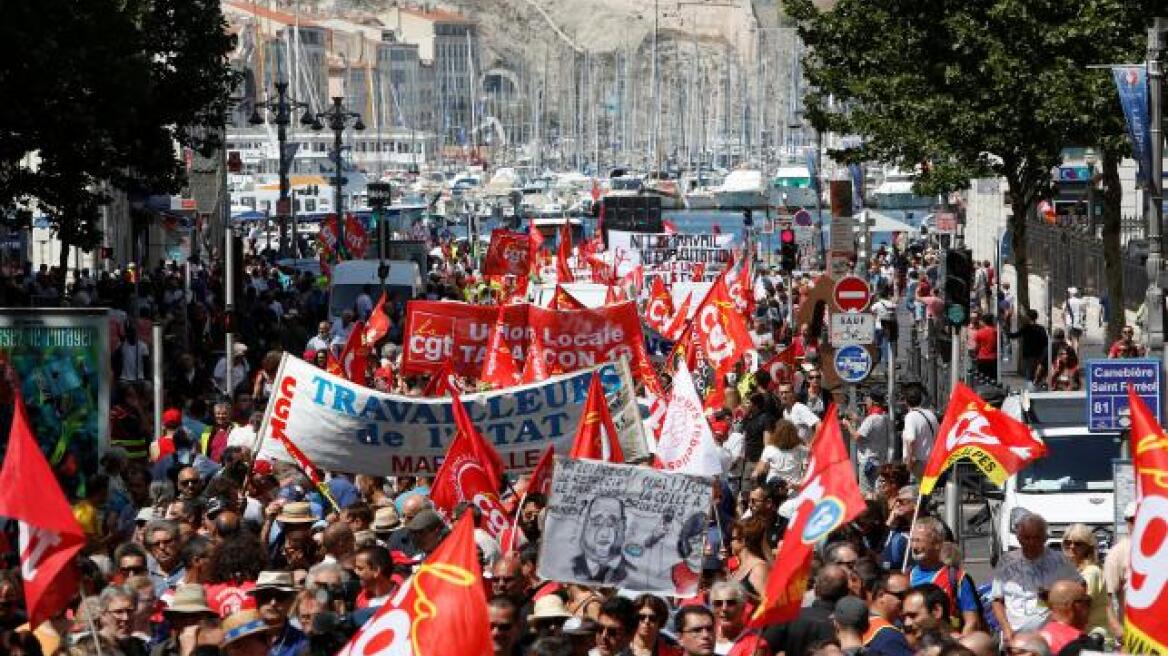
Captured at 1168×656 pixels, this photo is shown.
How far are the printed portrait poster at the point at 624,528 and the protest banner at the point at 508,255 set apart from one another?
119 feet

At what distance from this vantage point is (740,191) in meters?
172

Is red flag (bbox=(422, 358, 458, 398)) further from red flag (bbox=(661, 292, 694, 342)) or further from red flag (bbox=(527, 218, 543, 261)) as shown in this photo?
red flag (bbox=(527, 218, 543, 261))

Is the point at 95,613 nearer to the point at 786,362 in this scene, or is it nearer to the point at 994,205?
the point at 786,362

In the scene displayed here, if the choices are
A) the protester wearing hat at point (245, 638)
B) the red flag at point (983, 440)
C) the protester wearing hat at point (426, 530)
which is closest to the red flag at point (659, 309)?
the red flag at point (983, 440)

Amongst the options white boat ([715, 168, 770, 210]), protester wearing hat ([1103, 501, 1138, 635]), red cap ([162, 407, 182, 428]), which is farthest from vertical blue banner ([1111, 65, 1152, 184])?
white boat ([715, 168, 770, 210])

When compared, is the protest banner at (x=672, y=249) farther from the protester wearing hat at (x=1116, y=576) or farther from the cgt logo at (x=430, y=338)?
the protester wearing hat at (x=1116, y=576)

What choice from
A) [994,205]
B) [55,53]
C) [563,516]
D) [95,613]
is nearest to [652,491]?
[563,516]

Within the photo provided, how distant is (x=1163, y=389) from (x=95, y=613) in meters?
9.94

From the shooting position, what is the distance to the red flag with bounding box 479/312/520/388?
949 inches

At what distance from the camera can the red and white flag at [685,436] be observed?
19062 millimetres

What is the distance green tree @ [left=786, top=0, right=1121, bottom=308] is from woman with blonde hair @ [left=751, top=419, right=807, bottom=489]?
11.2 m

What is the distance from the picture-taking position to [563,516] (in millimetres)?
12891

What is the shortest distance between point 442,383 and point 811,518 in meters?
10.2

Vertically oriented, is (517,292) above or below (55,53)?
below
